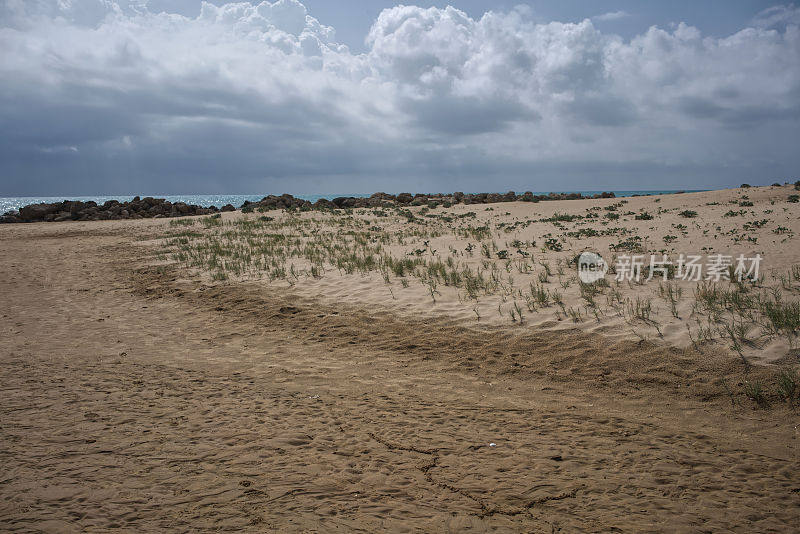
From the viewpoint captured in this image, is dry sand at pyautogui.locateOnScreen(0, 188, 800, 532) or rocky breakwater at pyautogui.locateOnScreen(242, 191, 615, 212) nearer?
dry sand at pyautogui.locateOnScreen(0, 188, 800, 532)

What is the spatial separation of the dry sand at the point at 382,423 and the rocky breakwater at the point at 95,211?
2869cm

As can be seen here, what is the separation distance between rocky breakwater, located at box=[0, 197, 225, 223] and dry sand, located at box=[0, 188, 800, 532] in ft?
94.1

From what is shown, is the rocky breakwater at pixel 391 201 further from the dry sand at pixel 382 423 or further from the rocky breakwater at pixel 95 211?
the dry sand at pixel 382 423

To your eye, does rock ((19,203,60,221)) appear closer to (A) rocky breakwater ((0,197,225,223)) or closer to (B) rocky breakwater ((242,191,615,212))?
(A) rocky breakwater ((0,197,225,223))

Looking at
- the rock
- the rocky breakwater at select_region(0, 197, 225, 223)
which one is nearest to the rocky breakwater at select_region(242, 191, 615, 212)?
the rocky breakwater at select_region(0, 197, 225, 223)

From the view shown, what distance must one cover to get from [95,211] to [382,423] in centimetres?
3924

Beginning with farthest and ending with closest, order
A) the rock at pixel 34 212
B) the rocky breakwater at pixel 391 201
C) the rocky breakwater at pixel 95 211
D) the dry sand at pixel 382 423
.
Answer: the rocky breakwater at pixel 391 201, the rocky breakwater at pixel 95 211, the rock at pixel 34 212, the dry sand at pixel 382 423

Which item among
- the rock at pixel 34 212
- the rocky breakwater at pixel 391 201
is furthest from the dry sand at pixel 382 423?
the rock at pixel 34 212

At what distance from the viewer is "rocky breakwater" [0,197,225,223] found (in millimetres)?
33375

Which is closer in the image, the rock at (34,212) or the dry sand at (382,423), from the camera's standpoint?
the dry sand at (382,423)

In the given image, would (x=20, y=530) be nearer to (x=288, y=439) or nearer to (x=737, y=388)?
(x=288, y=439)

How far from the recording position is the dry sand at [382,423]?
352 cm

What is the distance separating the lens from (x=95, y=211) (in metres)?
35.4

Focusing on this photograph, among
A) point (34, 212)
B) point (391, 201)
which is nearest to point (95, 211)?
point (34, 212)
